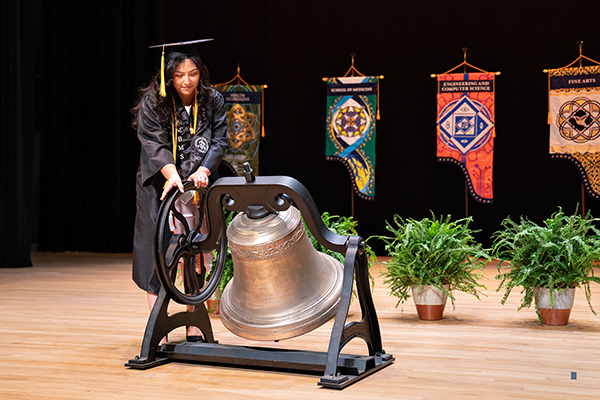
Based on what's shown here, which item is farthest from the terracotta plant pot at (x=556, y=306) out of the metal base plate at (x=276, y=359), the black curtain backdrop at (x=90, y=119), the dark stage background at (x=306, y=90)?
the black curtain backdrop at (x=90, y=119)

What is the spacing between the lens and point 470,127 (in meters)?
7.02

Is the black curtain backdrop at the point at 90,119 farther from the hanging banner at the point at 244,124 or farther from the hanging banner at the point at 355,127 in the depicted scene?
the hanging banner at the point at 355,127

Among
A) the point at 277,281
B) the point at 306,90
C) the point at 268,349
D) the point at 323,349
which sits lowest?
the point at 323,349

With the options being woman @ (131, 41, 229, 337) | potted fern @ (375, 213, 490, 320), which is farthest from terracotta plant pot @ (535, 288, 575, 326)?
woman @ (131, 41, 229, 337)

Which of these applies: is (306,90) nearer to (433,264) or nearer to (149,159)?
(433,264)

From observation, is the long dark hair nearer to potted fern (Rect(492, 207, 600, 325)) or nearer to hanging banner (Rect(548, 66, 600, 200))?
potted fern (Rect(492, 207, 600, 325))

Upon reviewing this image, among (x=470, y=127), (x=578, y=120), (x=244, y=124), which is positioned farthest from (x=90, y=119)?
(x=578, y=120)

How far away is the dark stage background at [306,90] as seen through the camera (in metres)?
7.07

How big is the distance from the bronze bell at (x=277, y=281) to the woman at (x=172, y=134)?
0.49 metres

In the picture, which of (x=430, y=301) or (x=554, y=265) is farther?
(x=430, y=301)

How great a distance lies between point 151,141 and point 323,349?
111cm

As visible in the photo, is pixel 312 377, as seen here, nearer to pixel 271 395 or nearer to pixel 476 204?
pixel 271 395

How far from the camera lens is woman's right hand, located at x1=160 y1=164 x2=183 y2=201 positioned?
101 inches

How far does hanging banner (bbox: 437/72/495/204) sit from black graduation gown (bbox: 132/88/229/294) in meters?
4.53
